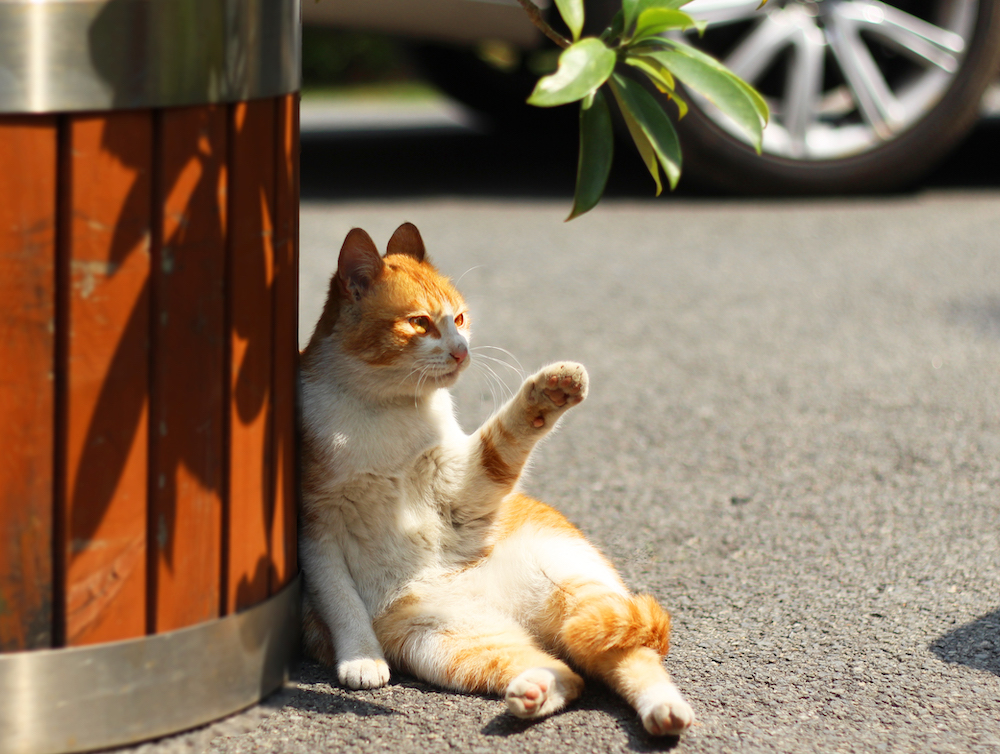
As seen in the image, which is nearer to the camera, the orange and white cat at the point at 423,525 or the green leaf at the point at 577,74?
the green leaf at the point at 577,74

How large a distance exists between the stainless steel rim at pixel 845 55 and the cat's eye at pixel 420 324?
3.47 meters

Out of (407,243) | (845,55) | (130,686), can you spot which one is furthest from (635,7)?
(845,55)

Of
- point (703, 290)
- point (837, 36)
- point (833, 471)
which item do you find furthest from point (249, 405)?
point (837, 36)

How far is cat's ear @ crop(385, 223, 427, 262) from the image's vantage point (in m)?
2.27

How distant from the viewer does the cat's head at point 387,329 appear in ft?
6.77

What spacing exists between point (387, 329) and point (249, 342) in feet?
1.15

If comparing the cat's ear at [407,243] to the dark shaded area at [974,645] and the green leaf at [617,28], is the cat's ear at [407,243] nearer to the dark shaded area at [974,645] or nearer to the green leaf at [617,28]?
the green leaf at [617,28]

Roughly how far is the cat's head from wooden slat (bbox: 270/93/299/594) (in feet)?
0.48

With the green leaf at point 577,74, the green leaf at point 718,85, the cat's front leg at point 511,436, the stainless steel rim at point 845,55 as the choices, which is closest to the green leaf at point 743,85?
the green leaf at point 718,85

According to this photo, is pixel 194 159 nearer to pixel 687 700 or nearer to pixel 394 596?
pixel 394 596

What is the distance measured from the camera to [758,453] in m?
3.28

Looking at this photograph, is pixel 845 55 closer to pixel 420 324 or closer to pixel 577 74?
pixel 420 324

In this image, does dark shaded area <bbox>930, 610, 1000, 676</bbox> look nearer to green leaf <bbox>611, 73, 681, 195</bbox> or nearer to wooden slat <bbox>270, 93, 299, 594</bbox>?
green leaf <bbox>611, 73, 681, 195</bbox>

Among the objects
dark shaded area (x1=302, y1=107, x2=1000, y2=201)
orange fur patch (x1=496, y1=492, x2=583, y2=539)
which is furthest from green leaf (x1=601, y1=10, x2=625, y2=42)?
dark shaded area (x1=302, y1=107, x2=1000, y2=201)
